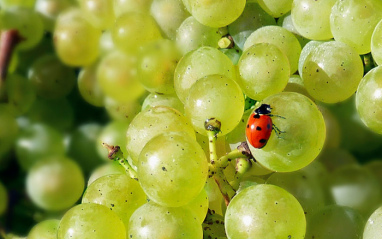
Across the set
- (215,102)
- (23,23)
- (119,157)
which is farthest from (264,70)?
(23,23)

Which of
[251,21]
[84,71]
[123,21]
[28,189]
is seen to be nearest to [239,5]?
[251,21]

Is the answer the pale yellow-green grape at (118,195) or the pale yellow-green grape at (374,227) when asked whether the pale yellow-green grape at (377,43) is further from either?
the pale yellow-green grape at (118,195)

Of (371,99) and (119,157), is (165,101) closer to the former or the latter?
(119,157)

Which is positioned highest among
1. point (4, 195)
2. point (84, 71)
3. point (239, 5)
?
point (239, 5)

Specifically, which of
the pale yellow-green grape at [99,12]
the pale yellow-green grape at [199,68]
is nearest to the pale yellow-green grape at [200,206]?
the pale yellow-green grape at [199,68]

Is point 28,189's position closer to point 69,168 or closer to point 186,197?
point 69,168

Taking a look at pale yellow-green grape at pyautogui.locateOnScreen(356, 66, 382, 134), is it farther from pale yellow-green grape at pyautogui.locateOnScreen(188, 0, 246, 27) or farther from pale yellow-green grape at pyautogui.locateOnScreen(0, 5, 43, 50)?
pale yellow-green grape at pyautogui.locateOnScreen(0, 5, 43, 50)
